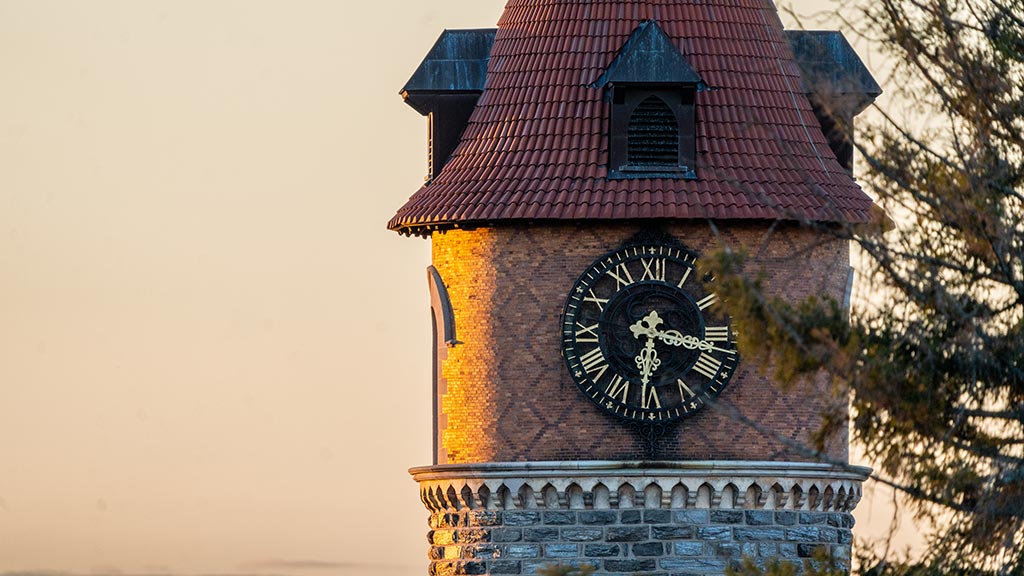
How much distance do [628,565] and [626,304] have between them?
10.1 ft

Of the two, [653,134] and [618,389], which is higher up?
[653,134]

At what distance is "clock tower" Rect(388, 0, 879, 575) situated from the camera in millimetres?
33625

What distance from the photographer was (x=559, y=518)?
33.8 metres

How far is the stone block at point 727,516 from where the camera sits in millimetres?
33719

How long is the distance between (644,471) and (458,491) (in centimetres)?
239

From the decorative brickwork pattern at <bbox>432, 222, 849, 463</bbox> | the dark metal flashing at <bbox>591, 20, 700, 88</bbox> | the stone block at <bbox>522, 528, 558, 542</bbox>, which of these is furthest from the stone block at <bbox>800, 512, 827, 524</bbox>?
the dark metal flashing at <bbox>591, 20, 700, 88</bbox>

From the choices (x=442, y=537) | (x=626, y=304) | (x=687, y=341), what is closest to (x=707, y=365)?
(x=687, y=341)

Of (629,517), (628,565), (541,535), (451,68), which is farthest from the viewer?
(451,68)

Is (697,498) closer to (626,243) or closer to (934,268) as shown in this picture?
(626,243)

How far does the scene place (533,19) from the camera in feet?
118

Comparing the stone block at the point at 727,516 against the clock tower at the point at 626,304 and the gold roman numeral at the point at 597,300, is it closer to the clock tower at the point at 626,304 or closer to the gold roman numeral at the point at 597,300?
the clock tower at the point at 626,304

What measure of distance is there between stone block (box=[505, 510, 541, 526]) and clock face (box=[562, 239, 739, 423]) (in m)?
1.56

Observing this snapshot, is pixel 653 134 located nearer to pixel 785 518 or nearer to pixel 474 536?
pixel 785 518

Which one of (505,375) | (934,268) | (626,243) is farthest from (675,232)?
(934,268)
